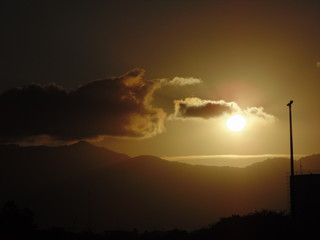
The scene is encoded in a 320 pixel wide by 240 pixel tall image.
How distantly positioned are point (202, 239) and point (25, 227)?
73.8ft

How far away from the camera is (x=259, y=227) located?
5153 centimetres

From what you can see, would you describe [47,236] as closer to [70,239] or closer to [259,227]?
[70,239]

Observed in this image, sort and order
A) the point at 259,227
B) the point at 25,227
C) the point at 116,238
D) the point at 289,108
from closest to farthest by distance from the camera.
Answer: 1. the point at 289,108
2. the point at 259,227
3. the point at 25,227
4. the point at 116,238

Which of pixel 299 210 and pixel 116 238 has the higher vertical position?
pixel 299 210

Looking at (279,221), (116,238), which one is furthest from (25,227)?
(279,221)

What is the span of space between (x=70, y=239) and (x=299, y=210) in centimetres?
2899

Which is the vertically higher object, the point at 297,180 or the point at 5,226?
the point at 297,180

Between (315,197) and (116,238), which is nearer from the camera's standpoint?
(315,197)

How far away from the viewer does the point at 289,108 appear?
4828cm

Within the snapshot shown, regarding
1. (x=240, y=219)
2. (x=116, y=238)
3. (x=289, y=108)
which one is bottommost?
(x=116, y=238)

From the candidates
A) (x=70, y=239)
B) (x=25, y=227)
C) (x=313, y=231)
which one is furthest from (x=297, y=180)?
(x=25, y=227)

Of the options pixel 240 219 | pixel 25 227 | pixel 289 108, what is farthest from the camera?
pixel 25 227

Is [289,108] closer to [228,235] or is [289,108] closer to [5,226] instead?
[228,235]

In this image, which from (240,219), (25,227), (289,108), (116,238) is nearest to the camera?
(289,108)
